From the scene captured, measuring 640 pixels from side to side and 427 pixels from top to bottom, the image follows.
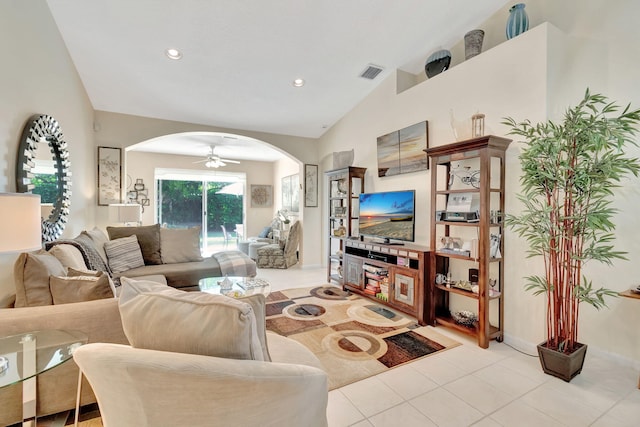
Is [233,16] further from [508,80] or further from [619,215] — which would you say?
[619,215]

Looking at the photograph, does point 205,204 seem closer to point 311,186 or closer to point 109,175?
point 109,175

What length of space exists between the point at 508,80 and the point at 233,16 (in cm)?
260

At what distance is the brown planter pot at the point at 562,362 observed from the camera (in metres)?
2.04

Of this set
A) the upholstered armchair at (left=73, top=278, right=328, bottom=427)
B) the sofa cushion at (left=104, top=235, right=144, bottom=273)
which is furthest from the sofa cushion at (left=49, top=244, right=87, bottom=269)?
the upholstered armchair at (left=73, top=278, right=328, bottom=427)

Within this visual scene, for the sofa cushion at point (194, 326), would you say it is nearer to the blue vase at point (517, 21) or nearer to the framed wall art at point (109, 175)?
the blue vase at point (517, 21)

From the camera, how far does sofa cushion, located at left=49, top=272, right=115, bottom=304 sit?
161cm

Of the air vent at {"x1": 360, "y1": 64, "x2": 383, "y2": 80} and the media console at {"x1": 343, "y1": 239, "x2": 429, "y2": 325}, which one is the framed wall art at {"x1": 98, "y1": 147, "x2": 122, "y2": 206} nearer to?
the media console at {"x1": 343, "y1": 239, "x2": 429, "y2": 325}

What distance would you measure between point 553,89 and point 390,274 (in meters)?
2.27

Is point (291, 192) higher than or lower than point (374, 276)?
higher

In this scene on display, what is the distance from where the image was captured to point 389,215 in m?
3.70

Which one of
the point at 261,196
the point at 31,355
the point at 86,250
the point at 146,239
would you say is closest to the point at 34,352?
the point at 31,355

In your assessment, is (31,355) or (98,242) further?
(98,242)

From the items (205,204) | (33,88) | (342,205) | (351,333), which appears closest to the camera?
(33,88)

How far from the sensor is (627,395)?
1.92 m
